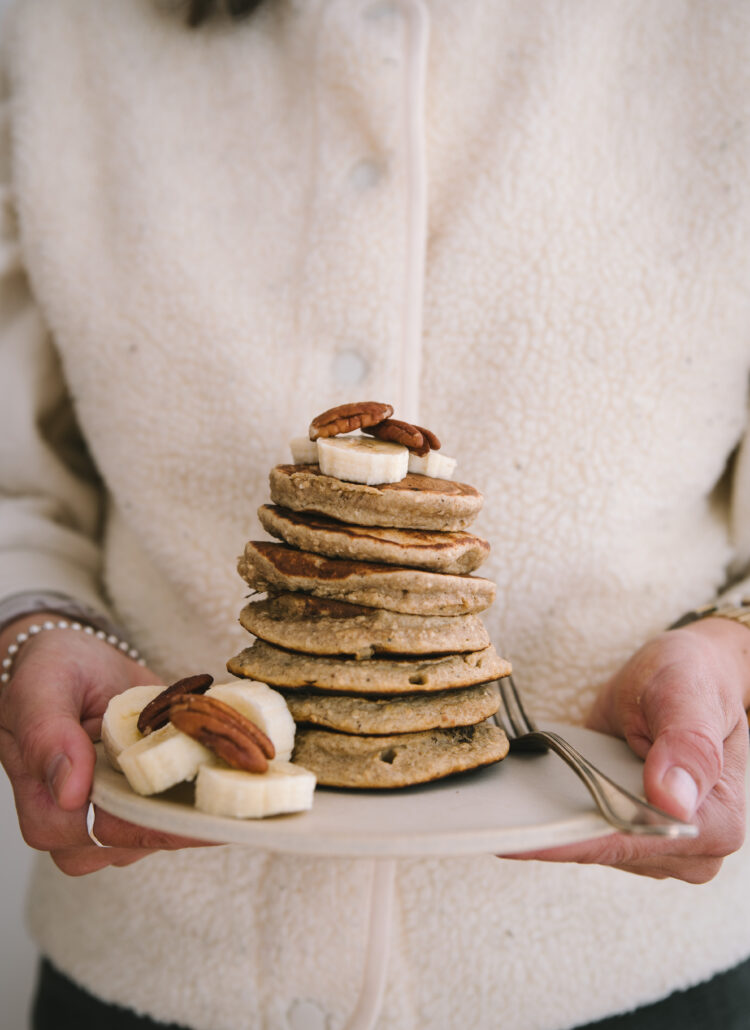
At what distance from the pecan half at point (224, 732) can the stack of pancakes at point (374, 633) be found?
0.06 m

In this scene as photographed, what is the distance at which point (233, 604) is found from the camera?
104 cm

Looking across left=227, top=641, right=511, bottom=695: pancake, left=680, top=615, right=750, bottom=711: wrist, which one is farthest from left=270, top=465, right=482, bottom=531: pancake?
left=680, top=615, right=750, bottom=711: wrist

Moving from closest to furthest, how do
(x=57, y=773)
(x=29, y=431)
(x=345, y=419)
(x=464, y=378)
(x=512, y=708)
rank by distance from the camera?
(x=57, y=773) → (x=345, y=419) → (x=512, y=708) → (x=464, y=378) → (x=29, y=431)

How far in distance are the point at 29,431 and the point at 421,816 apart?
918 mm

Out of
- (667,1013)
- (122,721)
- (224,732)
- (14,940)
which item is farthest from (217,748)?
(14,940)

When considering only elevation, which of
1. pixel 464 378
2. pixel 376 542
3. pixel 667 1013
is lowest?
pixel 667 1013

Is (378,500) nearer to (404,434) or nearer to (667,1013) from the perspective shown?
(404,434)

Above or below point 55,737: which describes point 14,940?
below

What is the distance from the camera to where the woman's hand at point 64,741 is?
0.68 m

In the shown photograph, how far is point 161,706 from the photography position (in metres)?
0.69

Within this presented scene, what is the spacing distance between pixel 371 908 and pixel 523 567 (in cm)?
43

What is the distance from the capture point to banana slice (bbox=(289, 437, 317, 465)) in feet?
2.55

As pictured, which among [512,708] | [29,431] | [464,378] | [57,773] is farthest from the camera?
[29,431]

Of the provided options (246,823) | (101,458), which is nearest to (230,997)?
(246,823)
